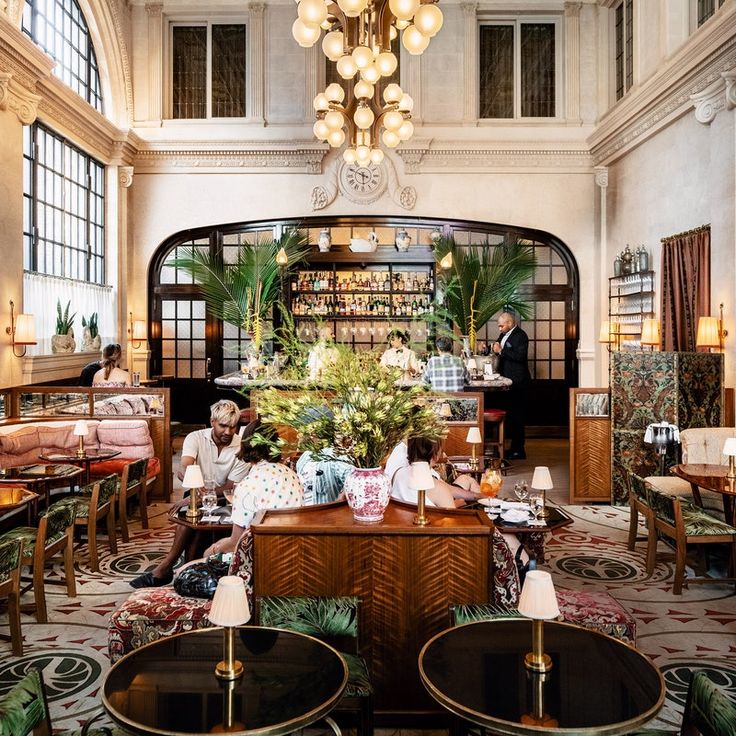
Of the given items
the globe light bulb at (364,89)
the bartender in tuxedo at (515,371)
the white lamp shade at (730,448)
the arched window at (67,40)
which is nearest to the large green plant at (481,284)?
the bartender in tuxedo at (515,371)

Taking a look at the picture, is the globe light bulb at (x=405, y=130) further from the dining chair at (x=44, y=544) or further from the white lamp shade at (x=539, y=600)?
the white lamp shade at (x=539, y=600)

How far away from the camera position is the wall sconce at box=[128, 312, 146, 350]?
1239cm

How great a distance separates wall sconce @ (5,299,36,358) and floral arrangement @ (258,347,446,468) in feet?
20.4

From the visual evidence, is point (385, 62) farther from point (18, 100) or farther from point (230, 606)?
point (18, 100)

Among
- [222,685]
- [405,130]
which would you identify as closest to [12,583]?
[222,685]

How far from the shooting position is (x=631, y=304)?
36.3ft

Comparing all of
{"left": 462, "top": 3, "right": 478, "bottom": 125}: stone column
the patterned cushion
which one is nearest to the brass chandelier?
the patterned cushion

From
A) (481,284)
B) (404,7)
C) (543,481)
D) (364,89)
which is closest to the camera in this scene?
(543,481)

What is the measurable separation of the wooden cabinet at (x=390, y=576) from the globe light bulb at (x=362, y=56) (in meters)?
3.75

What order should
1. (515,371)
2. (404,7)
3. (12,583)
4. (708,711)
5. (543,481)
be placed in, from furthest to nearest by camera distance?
(515,371) < (404,7) < (543,481) < (12,583) < (708,711)

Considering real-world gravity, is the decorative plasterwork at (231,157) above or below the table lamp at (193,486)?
above

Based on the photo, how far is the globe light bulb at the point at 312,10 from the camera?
16.8ft

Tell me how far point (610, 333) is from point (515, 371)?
1.64 metres

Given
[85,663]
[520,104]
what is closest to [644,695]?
[85,663]
